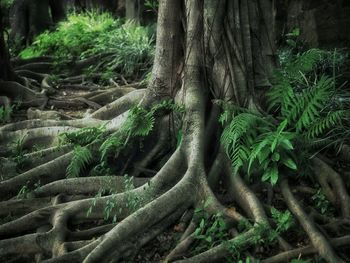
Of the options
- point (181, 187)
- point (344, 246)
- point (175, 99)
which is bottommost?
point (344, 246)

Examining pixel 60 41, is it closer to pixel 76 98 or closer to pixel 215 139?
pixel 76 98

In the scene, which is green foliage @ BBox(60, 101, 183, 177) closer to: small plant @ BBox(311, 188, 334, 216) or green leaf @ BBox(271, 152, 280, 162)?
green leaf @ BBox(271, 152, 280, 162)

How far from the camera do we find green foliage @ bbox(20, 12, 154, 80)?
10.8m

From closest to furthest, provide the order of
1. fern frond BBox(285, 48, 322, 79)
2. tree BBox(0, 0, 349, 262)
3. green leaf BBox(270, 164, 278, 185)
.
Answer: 1. tree BBox(0, 0, 349, 262)
2. green leaf BBox(270, 164, 278, 185)
3. fern frond BBox(285, 48, 322, 79)

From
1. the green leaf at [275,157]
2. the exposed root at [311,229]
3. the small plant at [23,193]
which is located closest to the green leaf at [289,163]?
the green leaf at [275,157]

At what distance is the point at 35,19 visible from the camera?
15.8 metres

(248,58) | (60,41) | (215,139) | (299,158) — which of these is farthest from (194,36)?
(60,41)

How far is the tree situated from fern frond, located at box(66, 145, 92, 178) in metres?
0.02

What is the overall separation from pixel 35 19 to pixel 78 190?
40.1 feet

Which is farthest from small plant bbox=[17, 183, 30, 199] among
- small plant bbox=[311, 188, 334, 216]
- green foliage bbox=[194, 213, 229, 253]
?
small plant bbox=[311, 188, 334, 216]

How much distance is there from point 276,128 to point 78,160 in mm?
2135

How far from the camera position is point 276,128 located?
474 cm

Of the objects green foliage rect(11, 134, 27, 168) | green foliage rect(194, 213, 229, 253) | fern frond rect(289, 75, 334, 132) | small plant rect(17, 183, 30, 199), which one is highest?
fern frond rect(289, 75, 334, 132)

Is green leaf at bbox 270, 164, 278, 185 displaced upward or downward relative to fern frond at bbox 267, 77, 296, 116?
downward
